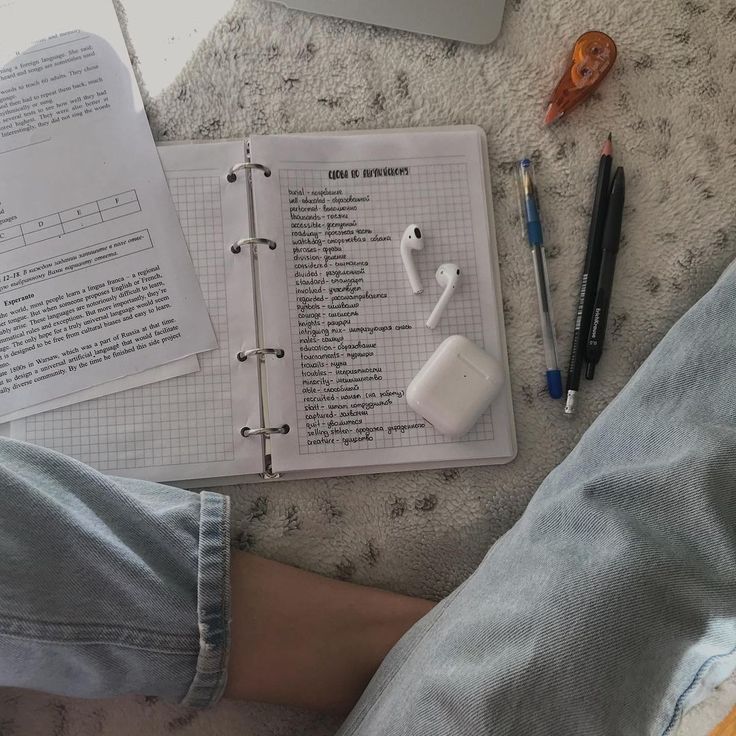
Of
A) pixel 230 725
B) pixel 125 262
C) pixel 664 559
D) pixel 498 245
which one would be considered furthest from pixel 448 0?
pixel 230 725

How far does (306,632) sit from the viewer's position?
0.62 meters

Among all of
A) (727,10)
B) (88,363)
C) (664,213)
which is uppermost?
(727,10)

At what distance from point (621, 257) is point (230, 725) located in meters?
0.55

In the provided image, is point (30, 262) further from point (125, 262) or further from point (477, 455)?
point (477, 455)

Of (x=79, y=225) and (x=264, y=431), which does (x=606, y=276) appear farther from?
(x=79, y=225)

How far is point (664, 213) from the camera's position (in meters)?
0.67

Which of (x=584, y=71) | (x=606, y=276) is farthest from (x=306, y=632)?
(x=584, y=71)

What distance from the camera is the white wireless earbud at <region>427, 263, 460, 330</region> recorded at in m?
0.64

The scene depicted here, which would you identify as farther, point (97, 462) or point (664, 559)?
point (97, 462)

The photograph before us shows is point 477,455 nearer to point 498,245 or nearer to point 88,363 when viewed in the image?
point 498,245

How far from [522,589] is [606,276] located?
0.97 feet

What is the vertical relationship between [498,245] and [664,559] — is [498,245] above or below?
above

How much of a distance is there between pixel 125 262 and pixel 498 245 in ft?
1.14

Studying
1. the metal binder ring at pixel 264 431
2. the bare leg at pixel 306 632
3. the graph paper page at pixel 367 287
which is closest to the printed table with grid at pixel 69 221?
the graph paper page at pixel 367 287
